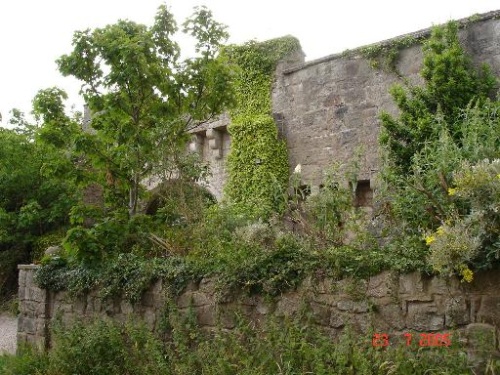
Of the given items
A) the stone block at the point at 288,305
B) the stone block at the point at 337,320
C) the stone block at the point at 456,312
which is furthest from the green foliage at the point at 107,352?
the stone block at the point at 456,312

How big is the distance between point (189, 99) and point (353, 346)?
12.8ft

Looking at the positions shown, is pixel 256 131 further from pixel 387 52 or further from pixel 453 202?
pixel 453 202

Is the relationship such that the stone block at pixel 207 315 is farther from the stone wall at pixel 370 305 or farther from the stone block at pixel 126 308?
the stone block at pixel 126 308

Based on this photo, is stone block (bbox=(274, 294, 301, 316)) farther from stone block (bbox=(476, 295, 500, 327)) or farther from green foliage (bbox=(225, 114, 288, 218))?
green foliage (bbox=(225, 114, 288, 218))

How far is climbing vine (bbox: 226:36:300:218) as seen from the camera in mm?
9328

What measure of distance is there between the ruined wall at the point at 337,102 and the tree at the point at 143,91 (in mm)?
2706

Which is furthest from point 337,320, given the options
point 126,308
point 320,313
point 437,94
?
point 437,94

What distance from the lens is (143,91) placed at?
6.39m

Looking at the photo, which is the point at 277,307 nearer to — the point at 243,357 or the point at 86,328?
the point at 243,357

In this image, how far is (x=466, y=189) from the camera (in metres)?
3.63

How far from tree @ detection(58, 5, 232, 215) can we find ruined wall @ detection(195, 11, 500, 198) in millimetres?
2706

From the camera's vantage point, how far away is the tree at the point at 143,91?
607 centimetres

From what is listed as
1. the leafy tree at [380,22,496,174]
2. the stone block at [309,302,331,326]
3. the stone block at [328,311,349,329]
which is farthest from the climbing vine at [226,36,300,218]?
the stone block at [328,311,349,329]

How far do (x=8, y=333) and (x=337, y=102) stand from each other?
648cm
